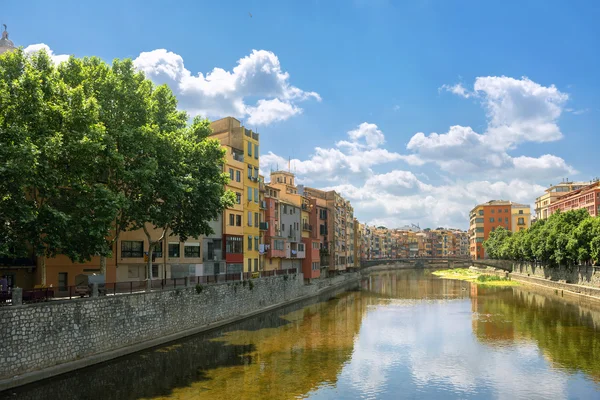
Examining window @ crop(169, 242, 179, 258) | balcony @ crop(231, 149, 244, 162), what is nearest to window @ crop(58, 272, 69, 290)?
window @ crop(169, 242, 179, 258)

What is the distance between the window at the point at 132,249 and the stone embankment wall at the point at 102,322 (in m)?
A: 8.72

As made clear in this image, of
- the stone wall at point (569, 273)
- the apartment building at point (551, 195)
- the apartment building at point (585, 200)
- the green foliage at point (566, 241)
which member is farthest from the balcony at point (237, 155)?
the apartment building at point (551, 195)

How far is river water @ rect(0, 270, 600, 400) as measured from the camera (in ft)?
90.3

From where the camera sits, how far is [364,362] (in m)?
35.0

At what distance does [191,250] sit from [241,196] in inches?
400

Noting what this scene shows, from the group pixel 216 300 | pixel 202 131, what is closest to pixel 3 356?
pixel 216 300

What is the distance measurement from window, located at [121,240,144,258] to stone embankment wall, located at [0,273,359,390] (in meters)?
8.72

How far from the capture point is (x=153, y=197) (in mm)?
41375

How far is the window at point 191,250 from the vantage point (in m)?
56.0

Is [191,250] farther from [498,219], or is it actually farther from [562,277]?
[498,219]

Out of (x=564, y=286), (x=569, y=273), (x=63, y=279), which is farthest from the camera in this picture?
(x=569, y=273)

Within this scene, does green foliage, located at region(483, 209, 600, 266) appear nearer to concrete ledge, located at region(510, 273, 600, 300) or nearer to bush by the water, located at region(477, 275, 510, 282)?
concrete ledge, located at region(510, 273, 600, 300)

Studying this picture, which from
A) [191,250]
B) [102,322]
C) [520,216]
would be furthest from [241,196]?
[520,216]

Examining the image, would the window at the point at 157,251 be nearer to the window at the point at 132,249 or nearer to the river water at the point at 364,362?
the window at the point at 132,249
